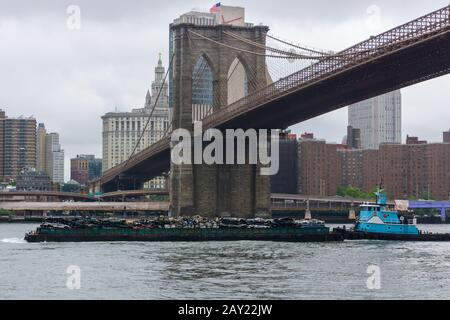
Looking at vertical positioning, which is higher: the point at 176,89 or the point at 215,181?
the point at 176,89

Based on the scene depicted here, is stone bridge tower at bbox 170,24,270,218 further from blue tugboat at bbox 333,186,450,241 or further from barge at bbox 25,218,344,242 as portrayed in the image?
blue tugboat at bbox 333,186,450,241

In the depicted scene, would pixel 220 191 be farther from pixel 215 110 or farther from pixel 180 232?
pixel 180 232

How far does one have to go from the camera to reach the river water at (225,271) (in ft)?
139

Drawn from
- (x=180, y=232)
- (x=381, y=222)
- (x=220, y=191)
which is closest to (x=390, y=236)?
(x=381, y=222)

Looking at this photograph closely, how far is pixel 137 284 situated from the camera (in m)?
45.3

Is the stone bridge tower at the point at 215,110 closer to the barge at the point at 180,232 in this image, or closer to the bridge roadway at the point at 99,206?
the barge at the point at 180,232

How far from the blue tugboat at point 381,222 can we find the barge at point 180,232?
2.57 m

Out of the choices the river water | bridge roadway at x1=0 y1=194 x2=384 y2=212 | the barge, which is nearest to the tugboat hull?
the barge

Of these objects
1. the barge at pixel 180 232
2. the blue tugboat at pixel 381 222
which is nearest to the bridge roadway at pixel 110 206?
the barge at pixel 180 232

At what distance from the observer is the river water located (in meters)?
42.2
